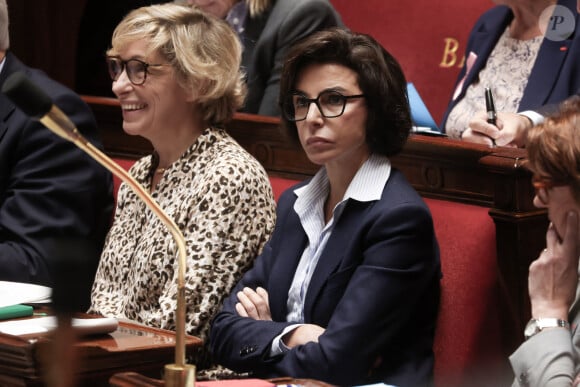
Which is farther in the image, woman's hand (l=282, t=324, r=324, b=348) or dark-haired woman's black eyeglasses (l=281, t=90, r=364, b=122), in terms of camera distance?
dark-haired woman's black eyeglasses (l=281, t=90, r=364, b=122)

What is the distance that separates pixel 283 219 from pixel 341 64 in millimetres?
398

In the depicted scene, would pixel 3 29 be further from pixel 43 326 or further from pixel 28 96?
pixel 28 96

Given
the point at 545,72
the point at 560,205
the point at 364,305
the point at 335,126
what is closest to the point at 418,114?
the point at 545,72

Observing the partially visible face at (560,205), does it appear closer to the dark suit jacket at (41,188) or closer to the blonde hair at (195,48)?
the blonde hair at (195,48)

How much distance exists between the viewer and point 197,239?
102 inches

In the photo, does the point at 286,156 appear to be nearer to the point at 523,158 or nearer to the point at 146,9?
the point at 146,9

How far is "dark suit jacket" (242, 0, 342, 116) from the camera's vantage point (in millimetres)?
3797

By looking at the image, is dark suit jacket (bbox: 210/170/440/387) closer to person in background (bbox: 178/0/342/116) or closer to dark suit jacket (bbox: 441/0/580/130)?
dark suit jacket (bbox: 441/0/580/130)

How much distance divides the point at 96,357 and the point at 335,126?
0.77 m

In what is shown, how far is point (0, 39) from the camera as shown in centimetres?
318

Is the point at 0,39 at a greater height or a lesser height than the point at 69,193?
greater

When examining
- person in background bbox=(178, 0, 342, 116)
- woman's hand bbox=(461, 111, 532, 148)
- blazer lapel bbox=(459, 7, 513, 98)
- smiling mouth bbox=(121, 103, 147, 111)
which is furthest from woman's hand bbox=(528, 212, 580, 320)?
person in background bbox=(178, 0, 342, 116)

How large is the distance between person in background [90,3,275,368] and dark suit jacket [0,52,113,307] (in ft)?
0.56

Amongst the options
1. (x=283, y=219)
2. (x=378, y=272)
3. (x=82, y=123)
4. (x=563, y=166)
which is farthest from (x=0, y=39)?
(x=563, y=166)
